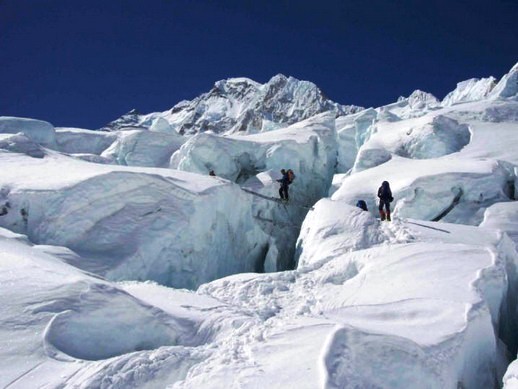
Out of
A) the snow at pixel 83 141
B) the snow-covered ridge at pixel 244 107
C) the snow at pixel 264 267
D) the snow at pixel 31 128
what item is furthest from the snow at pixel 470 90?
the snow-covered ridge at pixel 244 107

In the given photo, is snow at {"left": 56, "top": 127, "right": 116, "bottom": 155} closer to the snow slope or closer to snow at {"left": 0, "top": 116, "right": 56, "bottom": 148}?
snow at {"left": 0, "top": 116, "right": 56, "bottom": 148}

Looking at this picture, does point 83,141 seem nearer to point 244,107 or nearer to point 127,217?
point 127,217

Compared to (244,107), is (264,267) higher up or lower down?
lower down

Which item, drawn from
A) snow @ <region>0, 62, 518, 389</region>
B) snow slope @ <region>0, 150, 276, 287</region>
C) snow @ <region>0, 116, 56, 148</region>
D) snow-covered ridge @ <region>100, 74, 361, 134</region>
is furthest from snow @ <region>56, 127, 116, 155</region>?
snow-covered ridge @ <region>100, 74, 361, 134</region>

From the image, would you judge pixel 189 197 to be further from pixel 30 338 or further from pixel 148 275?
pixel 30 338

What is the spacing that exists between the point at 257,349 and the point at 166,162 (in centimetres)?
2257

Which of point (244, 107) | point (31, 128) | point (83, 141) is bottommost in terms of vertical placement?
point (83, 141)

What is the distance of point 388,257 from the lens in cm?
900

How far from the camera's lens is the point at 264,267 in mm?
16219

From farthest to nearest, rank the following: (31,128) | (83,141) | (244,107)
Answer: (244,107)
(83,141)
(31,128)

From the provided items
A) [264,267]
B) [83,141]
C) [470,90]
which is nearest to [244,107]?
[470,90]

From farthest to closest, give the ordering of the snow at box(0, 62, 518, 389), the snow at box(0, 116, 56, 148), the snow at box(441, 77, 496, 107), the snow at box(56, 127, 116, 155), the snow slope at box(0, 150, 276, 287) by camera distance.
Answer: the snow at box(441, 77, 496, 107)
the snow at box(56, 127, 116, 155)
the snow at box(0, 116, 56, 148)
the snow slope at box(0, 150, 276, 287)
the snow at box(0, 62, 518, 389)

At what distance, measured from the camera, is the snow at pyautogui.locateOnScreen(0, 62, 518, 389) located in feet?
16.9

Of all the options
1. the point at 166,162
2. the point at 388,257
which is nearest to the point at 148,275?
the point at 388,257
